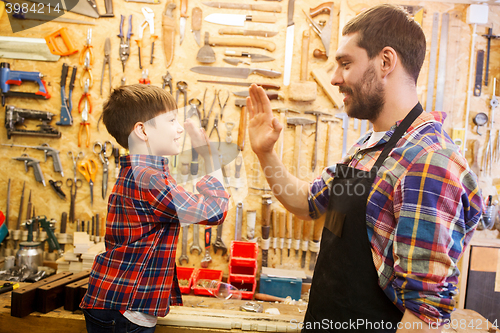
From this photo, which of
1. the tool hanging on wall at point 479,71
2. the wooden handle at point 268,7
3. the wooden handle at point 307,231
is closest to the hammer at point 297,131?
the wooden handle at point 307,231

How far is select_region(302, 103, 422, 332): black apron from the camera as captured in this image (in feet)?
3.23

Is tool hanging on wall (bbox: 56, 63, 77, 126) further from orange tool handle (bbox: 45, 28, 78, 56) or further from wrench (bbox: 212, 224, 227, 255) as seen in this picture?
wrench (bbox: 212, 224, 227, 255)

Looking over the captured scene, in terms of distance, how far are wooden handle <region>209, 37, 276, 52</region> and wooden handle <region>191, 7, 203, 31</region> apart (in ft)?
0.57

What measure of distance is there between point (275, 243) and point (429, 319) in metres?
2.21

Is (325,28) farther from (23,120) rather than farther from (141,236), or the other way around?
(23,120)

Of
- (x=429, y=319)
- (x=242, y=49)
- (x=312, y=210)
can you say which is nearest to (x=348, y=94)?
(x=312, y=210)

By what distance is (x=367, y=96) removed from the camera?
3.55ft

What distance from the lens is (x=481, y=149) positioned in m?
2.96

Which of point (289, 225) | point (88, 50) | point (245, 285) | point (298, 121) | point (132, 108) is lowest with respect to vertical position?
point (245, 285)

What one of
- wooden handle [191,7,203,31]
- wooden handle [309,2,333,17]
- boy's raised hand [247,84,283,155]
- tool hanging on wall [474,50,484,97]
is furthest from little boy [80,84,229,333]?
tool hanging on wall [474,50,484,97]

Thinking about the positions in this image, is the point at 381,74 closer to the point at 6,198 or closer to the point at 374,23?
the point at 374,23

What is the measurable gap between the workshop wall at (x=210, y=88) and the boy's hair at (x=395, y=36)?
1907mm

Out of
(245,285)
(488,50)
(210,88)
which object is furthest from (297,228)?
(488,50)

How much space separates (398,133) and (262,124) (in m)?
0.52
